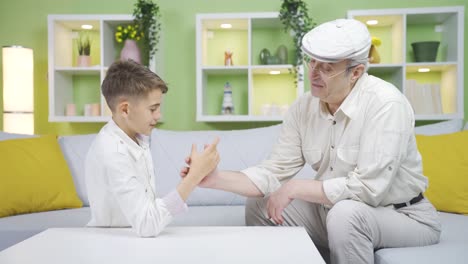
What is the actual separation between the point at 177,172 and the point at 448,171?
1371 millimetres

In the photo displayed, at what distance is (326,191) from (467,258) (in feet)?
1.50

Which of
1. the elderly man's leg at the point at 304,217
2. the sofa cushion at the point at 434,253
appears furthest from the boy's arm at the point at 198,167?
the sofa cushion at the point at 434,253

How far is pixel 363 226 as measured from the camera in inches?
62.9

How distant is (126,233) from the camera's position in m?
1.54

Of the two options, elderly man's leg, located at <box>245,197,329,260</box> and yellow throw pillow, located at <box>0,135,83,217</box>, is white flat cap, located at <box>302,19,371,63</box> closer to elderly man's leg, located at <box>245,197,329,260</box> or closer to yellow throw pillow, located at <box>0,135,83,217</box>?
elderly man's leg, located at <box>245,197,329,260</box>

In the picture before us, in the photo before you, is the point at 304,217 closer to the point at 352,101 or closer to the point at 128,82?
the point at 352,101

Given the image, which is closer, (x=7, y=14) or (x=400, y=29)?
(x=400, y=29)

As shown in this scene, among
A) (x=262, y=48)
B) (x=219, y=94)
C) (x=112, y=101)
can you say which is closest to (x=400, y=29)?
(x=262, y=48)

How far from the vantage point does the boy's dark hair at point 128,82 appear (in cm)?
173

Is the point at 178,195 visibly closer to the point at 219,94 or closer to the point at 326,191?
the point at 326,191

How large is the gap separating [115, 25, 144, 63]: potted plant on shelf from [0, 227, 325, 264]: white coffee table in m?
2.21

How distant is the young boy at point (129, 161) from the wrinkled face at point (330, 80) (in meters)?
0.46

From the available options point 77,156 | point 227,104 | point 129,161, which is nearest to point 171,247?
point 129,161

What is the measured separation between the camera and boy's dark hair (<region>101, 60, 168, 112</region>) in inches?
67.9
